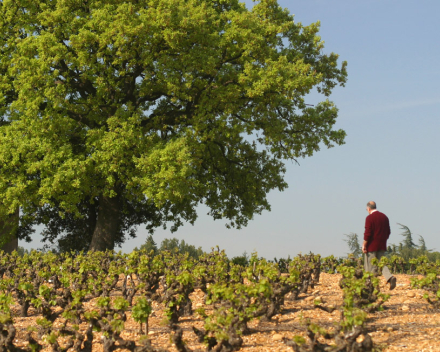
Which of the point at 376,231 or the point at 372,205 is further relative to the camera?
the point at 372,205

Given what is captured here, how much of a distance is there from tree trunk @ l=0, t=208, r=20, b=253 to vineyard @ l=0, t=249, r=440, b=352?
10449 millimetres

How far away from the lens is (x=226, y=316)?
795 centimetres

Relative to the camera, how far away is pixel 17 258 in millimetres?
18469

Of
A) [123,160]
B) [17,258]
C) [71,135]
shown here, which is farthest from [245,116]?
[17,258]

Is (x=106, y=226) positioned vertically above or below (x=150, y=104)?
below

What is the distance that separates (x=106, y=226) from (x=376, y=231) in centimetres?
1375

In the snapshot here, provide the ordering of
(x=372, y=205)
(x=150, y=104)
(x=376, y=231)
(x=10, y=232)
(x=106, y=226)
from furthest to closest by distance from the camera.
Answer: (x=150, y=104)
(x=10, y=232)
(x=106, y=226)
(x=372, y=205)
(x=376, y=231)

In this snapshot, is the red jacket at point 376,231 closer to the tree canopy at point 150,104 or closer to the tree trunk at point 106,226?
the tree canopy at point 150,104

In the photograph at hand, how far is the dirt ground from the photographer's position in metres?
8.34

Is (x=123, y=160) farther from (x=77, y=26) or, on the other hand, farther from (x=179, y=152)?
(x=77, y=26)

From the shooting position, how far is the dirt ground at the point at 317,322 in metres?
8.34

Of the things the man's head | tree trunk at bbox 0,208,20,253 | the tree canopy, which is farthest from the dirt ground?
tree trunk at bbox 0,208,20,253

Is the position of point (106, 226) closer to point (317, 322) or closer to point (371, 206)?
point (371, 206)

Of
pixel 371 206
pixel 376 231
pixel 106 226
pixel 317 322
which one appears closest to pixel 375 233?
pixel 376 231
